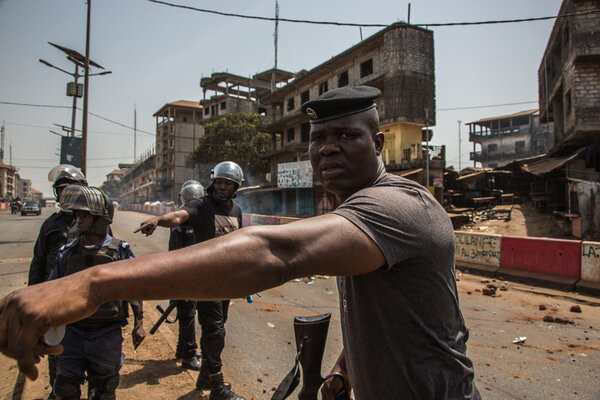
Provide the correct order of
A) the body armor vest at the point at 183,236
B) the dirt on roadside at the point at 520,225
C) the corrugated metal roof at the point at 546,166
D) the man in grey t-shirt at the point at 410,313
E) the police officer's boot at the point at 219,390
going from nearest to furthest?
the man in grey t-shirt at the point at 410,313
the police officer's boot at the point at 219,390
the body armor vest at the point at 183,236
the dirt on roadside at the point at 520,225
the corrugated metal roof at the point at 546,166

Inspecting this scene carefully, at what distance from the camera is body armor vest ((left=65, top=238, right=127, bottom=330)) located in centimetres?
256

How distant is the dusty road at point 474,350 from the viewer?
3.51 m

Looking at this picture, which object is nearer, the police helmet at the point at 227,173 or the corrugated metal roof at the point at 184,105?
the police helmet at the point at 227,173

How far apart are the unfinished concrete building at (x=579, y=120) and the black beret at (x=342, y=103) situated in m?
14.1

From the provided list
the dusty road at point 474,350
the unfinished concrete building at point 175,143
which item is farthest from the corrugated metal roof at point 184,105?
the dusty road at point 474,350

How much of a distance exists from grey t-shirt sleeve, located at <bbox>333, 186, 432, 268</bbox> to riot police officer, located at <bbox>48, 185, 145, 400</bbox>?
2.34m

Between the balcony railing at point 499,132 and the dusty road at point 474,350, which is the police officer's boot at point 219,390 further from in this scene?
the balcony railing at point 499,132

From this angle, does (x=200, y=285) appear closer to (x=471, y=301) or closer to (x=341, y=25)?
(x=471, y=301)

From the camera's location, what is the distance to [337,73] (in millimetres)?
28984

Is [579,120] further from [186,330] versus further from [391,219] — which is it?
[391,219]

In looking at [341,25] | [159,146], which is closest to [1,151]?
[159,146]

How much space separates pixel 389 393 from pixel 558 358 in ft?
14.1

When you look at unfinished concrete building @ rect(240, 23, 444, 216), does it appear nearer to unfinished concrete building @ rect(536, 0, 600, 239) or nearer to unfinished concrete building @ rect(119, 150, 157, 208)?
unfinished concrete building @ rect(536, 0, 600, 239)

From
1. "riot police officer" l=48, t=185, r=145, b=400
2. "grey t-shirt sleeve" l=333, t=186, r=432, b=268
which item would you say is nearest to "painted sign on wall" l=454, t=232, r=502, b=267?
"riot police officer" l=48, t=185, r=145, b=400
